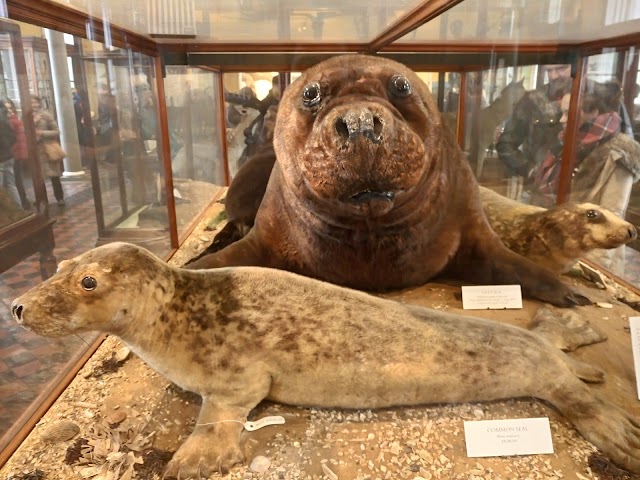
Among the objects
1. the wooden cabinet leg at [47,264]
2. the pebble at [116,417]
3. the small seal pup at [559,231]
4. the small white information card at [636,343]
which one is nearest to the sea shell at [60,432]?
the pebble at [116,417]

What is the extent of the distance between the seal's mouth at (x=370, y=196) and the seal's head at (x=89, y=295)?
85 centimetres

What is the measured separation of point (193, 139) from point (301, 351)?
2.86 metres

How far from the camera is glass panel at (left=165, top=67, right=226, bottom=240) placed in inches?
151

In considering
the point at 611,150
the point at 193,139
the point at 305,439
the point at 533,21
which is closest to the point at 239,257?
the point at 305,439

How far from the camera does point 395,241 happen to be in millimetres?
2564

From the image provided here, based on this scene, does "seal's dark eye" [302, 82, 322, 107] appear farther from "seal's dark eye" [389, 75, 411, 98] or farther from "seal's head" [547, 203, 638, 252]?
"seal's head" [547, 203, 638, 252]

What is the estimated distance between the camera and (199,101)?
13.3 feet

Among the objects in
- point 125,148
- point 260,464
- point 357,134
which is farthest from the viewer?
point 125,148

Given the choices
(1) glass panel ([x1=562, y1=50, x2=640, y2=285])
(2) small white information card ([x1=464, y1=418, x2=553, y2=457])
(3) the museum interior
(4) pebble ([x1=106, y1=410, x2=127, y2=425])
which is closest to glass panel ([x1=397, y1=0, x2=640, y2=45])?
(3) the museum interior

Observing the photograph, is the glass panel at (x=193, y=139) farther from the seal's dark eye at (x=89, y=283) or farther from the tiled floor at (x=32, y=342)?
the seal's dark eye at (x=89, y=283)

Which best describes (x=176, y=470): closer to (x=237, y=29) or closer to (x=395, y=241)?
(x=395, y=241)

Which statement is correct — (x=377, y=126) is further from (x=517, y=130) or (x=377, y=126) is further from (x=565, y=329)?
(x=517, y=130)

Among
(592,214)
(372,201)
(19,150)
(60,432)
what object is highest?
(19,150)

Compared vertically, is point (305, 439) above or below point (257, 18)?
below
